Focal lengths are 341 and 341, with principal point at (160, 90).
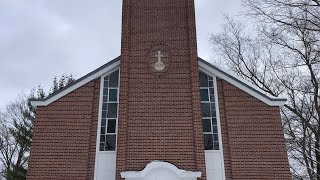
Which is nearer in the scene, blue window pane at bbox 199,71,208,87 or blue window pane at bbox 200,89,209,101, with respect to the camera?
blue window pane at bbox 200,89,209,101

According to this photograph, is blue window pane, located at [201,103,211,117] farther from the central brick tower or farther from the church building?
the central brick tower

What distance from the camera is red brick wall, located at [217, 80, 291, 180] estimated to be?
37.7ft

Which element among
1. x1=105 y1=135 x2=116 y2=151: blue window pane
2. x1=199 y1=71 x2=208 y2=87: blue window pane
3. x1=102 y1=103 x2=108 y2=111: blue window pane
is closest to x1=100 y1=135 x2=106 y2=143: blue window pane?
x1=105 y1=135 x2=116 y2=151: blue window pane

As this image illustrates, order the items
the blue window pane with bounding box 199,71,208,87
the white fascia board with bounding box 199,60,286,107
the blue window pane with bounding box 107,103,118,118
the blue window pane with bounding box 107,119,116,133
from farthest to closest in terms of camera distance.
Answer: the blue window pane with bounding box 199,71,208,87
the blue window pane with bounding box 107,103,118,118
the white fascia board with bounding box 199,60,286,107
the blue window pane with bounding box 107,119,116,133

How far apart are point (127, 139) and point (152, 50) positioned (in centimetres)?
356

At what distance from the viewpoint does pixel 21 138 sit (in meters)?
25.7

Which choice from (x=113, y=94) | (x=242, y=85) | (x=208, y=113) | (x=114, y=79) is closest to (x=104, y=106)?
(x=113, y=94)

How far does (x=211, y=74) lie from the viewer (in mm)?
13188

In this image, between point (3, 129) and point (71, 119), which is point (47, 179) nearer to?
point (71, 119)

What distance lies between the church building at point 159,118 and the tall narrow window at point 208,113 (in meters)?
0.04

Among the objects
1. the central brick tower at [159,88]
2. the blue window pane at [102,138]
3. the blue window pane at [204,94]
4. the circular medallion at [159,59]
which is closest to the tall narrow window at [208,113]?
the blue window pane at [204,94]

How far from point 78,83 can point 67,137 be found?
2.09 m

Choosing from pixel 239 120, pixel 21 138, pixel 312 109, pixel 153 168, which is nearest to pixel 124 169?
pixel 153 168

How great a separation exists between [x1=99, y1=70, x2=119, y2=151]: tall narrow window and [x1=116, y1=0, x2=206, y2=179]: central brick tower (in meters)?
0.83
